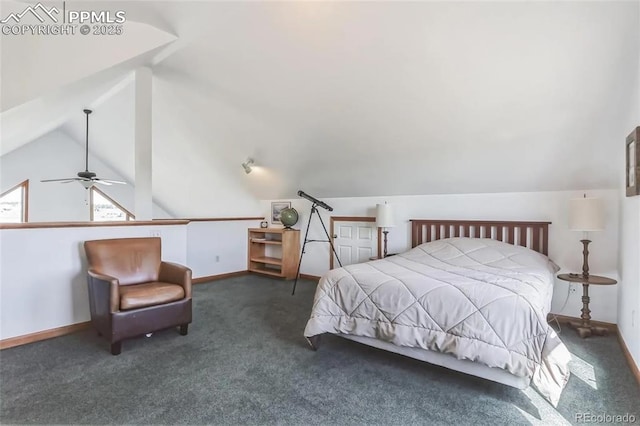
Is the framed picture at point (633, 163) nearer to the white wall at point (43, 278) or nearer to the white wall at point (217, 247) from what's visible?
the white wall at point (43, 278)

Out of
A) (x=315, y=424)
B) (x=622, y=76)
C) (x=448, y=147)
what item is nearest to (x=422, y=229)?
(x=448, y=147)

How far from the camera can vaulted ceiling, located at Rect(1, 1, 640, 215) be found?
2.35m

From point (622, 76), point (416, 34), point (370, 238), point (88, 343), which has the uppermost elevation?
point (416, 34)

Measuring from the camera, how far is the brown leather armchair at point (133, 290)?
8.13 ft

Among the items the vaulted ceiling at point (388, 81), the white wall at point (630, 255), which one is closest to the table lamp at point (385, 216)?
the vaulted ceiling at point (388, 81)

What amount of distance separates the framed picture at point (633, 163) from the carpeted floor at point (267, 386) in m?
1.32

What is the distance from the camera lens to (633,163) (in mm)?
2293

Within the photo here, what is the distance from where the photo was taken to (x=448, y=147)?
137 inches

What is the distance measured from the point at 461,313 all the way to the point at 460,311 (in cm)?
1

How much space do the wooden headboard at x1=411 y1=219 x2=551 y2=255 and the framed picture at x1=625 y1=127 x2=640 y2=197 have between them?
1012 millimetres

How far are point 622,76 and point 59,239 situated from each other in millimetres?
4908

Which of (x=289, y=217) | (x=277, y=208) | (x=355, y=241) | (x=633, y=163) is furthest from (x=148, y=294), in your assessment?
(x=633, y=163)

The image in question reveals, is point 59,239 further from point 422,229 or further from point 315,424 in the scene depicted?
point 422,229

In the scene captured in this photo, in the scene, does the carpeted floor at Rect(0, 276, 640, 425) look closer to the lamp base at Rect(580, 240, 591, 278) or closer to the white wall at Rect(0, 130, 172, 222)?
the lamp base at Rect(580, 240, 591, 278)
